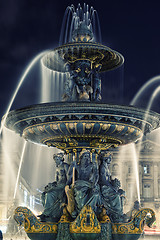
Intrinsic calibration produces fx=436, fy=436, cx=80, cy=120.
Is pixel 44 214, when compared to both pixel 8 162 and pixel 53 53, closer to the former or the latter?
pixel 53 53

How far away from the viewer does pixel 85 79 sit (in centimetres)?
1063

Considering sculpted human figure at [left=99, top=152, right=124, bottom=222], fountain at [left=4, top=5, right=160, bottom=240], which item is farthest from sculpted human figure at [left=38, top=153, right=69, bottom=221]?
sculpted human figure at [left=99, top=152, right=124, bottom=222]

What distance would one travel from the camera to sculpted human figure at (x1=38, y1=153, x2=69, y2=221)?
9.52 m

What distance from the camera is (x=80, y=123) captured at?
8.97 meters

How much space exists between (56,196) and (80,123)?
5.95ft

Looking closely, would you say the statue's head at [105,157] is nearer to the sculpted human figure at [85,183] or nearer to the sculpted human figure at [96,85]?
the sculpted human figure at [85,183]

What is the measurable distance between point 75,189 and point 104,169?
1171 mm

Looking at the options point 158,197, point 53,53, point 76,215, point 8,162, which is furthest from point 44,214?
point 158,197

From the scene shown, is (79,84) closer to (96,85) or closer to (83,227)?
(96,85)

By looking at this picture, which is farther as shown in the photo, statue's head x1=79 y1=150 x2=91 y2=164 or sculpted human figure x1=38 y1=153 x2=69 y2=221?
sculpted human figure x1=38 y1=153 x2=69 y2=221

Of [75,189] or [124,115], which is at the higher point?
[124,115]

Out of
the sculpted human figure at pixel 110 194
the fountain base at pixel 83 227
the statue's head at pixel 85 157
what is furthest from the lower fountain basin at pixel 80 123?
the fountain base at pixel 83 227

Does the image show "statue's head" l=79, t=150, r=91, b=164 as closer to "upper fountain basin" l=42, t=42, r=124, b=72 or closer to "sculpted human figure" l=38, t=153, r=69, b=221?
"sculpted human figure" l=38, t=153, r=69, b=221

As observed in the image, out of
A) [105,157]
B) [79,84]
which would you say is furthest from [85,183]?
[79,84]
